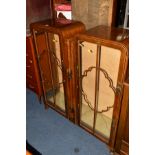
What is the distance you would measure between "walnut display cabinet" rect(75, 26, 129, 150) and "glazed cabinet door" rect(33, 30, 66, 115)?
28 cm

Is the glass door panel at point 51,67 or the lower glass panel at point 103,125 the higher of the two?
the glass door panel at point 51,67

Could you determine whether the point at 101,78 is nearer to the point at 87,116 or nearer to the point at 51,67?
the point at 87,116

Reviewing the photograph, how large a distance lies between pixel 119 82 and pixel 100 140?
0.92 meters

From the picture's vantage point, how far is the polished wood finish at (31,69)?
2588mm

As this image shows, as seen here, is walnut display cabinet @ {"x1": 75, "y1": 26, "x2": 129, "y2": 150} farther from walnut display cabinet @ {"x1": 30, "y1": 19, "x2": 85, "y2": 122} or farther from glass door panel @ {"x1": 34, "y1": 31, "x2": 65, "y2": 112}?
glass door panel @ {"x1": 34, "y1": 31, "x2": 65, "y2": 112}

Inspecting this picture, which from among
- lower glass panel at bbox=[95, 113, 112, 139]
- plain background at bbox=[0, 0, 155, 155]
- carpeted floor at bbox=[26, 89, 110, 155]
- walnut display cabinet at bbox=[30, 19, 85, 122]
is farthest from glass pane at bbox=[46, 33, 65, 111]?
plain background at bbox=[0, 0, 155, 155]

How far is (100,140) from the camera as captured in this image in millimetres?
2270

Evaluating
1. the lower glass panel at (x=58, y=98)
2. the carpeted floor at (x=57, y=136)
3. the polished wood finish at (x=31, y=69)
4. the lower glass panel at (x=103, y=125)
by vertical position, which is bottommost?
the carpeted floor at (x=57, y=136)

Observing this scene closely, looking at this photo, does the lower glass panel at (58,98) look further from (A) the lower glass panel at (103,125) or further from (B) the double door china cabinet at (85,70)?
(A) the lower glass panel at (103,125)

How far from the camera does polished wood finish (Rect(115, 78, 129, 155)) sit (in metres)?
1.69
